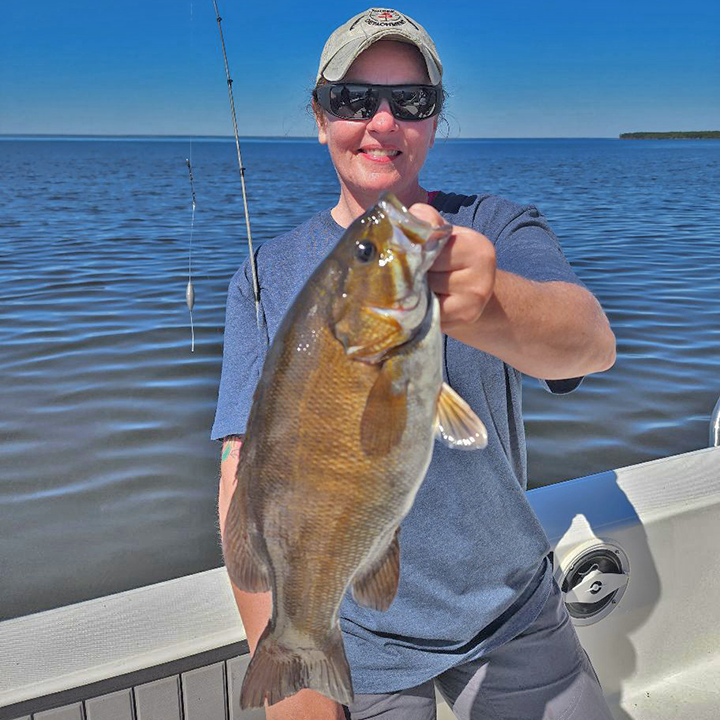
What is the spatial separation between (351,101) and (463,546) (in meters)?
1.44

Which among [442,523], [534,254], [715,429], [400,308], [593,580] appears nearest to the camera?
[400,308]

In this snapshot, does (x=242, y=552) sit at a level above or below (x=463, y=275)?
below

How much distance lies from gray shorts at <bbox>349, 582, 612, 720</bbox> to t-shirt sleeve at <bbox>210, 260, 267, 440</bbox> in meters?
0.98

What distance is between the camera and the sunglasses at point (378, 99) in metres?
2.42

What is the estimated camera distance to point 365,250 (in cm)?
146

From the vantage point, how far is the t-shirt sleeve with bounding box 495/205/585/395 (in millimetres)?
2098

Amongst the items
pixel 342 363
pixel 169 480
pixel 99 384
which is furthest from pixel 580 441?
pixel 342 363

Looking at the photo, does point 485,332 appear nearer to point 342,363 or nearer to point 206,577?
point 342,363

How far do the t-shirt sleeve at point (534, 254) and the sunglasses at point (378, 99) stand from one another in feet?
1.48

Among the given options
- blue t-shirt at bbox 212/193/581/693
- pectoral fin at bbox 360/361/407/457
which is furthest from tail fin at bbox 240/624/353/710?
blue t-shirt at bbox 212/193/581/693

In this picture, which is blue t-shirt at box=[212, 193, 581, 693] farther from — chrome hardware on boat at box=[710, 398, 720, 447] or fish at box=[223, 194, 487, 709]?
chrome hardware on boat at box=[710, 398, 720, 447]

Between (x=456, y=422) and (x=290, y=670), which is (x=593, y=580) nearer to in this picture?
(x=290, y=670)

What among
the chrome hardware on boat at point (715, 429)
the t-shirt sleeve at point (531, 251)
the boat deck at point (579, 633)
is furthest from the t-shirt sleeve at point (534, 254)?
the chrome hardware on boat at point (715, 429)

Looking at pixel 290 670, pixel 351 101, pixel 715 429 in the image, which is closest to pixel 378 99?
pixel 351 101
